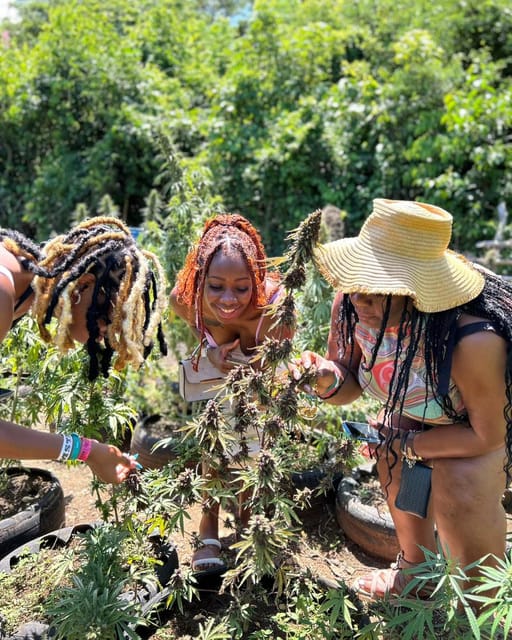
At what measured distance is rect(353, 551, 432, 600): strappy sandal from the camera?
7.22ft

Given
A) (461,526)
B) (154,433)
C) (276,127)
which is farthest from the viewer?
(276,127)

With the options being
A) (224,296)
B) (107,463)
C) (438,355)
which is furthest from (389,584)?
(224,296)

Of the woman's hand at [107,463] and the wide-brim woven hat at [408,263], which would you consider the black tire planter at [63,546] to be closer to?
the woman's hand at [107,463]

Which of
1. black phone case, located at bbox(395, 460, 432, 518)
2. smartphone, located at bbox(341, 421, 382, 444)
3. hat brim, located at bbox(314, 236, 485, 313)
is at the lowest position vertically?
black phone case, located at bbox(395, 460, 432, 518)

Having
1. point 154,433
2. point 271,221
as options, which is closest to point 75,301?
point 154,433

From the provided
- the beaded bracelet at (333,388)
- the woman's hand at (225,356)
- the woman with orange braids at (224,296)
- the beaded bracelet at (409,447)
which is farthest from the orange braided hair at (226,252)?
the beaded bracelet at (409,447)

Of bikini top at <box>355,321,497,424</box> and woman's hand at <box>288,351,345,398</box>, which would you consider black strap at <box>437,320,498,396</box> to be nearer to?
bikini top at <box>355,321,497,424</box>

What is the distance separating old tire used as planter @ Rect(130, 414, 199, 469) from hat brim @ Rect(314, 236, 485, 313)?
1732 millimetres

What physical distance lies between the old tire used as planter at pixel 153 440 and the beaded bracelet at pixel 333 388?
125 centimetres

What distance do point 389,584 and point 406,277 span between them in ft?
4.03

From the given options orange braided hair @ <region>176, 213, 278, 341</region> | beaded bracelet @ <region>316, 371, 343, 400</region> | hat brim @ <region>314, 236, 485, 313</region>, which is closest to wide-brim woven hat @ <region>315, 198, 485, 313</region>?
hat brim @ <region>314, 236, 485, 313</region>

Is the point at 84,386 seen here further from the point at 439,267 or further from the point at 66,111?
the point at 66,111

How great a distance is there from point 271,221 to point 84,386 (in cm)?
676

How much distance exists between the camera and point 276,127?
27.5 feet
